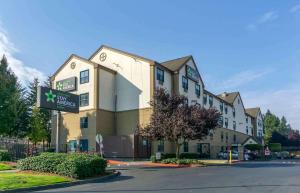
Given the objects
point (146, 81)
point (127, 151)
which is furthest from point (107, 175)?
point (146, 81)

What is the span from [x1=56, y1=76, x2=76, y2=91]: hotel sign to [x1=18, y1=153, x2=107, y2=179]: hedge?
25.6 metres

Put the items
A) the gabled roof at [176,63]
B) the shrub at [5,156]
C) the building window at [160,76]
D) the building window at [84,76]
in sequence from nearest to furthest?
the shrub at [5,156]
the building window at [160,76]
the building window at [84,76]
the gabled roof at [176,63]

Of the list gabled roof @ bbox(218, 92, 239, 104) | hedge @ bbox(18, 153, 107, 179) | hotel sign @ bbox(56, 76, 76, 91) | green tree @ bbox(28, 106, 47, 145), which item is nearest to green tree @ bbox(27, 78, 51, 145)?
green tree @ bbox(28, 106, 47, 145)

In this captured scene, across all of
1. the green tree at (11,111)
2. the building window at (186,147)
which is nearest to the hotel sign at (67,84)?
the green tree at (11,111)

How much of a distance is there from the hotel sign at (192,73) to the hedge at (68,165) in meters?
31.4

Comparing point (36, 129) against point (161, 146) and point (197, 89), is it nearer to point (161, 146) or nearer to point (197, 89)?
point (161, 146)

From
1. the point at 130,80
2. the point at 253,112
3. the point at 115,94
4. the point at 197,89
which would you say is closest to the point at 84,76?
the point at 115,94

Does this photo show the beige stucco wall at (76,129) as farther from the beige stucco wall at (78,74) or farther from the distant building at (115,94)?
the beige stucco wall at (78,74)

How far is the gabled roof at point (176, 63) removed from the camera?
49.7 meters

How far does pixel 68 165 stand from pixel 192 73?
3522 cm

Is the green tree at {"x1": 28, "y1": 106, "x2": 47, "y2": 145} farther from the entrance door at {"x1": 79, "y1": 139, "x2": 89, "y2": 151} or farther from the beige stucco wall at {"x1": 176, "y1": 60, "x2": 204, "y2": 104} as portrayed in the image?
the beige stucco wall at {"x1": 176, "y1": 60, "x2": 204, "y2": 104}

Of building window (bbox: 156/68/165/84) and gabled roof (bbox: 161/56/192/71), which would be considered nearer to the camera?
building window (bbox: 156/68/165/84)

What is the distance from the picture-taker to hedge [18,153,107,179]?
65.0ft

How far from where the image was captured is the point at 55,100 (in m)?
32.0
